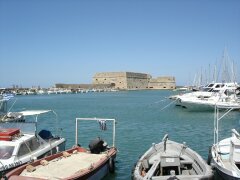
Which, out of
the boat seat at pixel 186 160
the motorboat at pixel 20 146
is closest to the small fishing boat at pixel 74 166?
the motorboat at pixel 20 146

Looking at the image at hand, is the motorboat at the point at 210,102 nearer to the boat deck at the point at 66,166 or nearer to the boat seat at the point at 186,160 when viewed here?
the boat seat at the point at 186,160

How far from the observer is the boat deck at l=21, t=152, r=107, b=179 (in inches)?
498

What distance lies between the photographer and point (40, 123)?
127 ft

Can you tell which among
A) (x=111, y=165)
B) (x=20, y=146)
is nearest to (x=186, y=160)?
(x=111, y=165)

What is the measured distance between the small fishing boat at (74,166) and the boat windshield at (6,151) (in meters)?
1.43

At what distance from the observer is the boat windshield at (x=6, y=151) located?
1442cm

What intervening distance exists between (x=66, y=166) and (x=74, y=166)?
329mm

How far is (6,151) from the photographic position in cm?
1460

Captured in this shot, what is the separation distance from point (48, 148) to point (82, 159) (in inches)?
107

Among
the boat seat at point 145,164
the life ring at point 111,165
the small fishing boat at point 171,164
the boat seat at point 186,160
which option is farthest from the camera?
the life ring at point 111,165

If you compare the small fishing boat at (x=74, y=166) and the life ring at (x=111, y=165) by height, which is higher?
the small fishing boat at (x=74, y=166)

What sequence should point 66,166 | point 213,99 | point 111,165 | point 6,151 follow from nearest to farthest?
point 66,166, point 6,151, point 111,165, point 213,99

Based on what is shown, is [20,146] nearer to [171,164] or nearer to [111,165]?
[111,165]

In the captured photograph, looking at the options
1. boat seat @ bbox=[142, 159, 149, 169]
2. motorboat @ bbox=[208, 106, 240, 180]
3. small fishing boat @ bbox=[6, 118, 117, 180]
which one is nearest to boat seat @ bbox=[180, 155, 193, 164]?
motorboat @ bbox=[208, 106, 240, 180]
